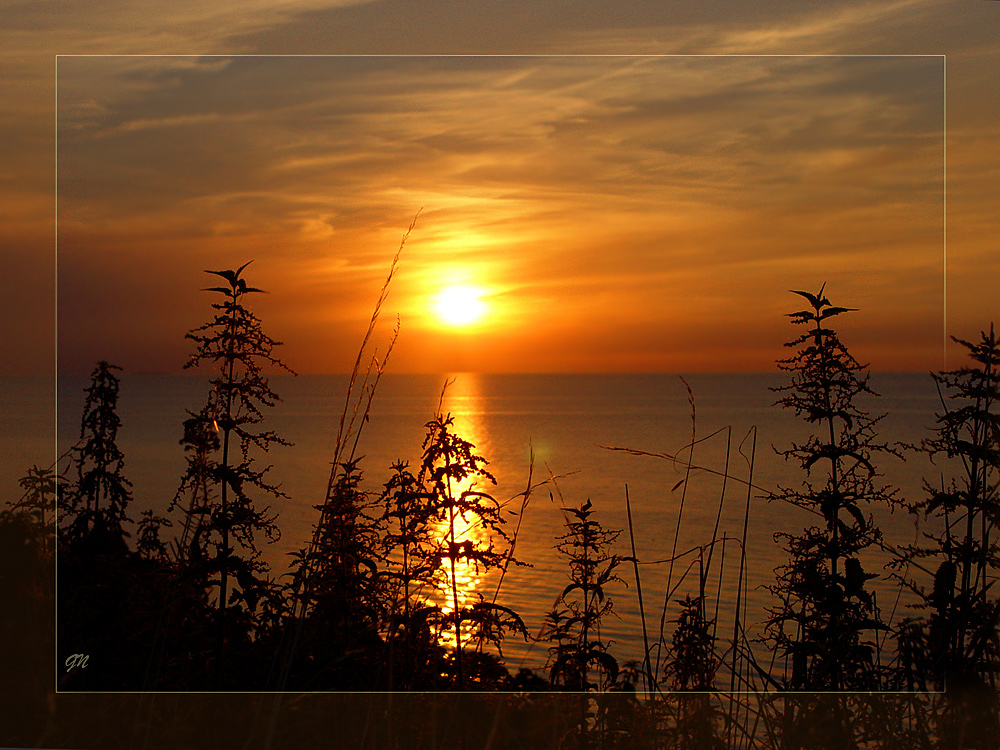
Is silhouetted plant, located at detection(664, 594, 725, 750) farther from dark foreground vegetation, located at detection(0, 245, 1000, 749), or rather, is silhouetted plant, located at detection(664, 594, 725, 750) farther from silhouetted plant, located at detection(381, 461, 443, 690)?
silhouetted plant, located at detection(381, 461, 443, 690)

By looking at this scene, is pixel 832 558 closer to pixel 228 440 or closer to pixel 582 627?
pixel 582 627

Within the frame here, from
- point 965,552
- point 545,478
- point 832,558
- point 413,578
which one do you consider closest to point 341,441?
point 413,578

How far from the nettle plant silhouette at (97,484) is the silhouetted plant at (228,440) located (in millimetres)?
570

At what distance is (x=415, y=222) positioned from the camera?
3.67 m

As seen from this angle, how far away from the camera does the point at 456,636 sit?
9.30ft

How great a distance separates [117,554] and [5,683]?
23.7 inches

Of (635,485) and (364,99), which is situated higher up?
(364,99)

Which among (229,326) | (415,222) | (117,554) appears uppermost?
(415,222)

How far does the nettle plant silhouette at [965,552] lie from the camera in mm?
3055

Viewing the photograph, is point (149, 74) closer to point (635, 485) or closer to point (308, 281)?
point (308, 281)

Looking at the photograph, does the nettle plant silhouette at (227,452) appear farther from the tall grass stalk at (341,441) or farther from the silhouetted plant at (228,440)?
the tall grass stalk at (341,441)

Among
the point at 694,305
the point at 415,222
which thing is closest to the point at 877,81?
the point at 694,305

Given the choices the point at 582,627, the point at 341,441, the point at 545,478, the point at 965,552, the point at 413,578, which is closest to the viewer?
the point at 341,441

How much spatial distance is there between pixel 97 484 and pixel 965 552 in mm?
3368
